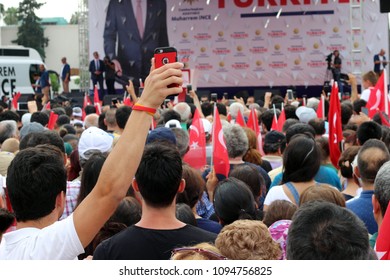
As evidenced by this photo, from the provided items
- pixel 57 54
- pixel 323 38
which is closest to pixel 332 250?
pixel 323 38

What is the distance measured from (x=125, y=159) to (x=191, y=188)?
213cm

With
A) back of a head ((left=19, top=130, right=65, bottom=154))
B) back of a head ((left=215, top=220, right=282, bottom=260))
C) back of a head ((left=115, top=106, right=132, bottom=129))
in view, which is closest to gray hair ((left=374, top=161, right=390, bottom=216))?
back of a head ((left=215, top=220, right=282, bottom=260))

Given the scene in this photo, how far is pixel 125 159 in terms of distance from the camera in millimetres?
2686

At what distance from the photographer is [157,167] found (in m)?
3.64

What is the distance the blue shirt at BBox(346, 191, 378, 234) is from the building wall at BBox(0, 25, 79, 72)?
70.2m

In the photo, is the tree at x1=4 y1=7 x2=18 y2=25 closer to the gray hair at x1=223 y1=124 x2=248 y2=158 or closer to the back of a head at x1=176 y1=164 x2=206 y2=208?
the gray hair at x1=223 y1=124 x2=248 y2=158

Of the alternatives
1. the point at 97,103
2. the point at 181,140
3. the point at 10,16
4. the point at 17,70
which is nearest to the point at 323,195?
the point at 181,140

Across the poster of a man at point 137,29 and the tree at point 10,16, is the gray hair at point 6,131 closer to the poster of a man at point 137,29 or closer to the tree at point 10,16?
the poster of a man at point 137,29

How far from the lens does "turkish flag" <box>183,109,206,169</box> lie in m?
7.12

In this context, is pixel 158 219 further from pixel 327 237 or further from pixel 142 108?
pixel 327 237

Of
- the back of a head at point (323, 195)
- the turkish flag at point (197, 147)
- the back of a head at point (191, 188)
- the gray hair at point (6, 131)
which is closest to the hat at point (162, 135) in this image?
the turkish flag at point (197, 147)

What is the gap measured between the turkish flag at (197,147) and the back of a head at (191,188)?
2188mm

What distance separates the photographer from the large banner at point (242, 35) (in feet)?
83.8

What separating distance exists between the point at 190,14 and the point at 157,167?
901 inches
